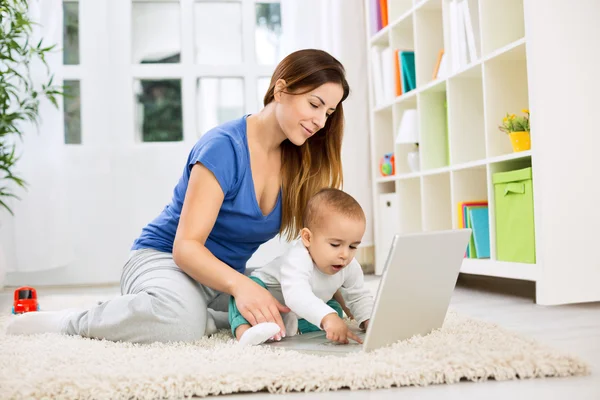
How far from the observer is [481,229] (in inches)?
101

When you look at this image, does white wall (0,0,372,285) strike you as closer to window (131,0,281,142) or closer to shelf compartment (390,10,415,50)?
window (131,0,281,142)

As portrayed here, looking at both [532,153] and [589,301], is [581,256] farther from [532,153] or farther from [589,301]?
[532,153]

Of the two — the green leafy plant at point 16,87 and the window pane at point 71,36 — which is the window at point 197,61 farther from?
the green leafy plant at point 16,87

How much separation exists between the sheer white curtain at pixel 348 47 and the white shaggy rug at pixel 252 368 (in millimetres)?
2180

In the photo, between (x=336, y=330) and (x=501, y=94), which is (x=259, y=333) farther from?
(x=501, y=94)

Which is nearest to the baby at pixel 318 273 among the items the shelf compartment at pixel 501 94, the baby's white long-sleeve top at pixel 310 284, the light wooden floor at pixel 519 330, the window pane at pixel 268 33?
the baby's white long-sleeve top at pixel 310 284

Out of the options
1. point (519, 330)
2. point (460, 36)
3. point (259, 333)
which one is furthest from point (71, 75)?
point (519, 330)

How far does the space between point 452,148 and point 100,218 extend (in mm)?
1747

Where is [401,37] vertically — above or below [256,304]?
above

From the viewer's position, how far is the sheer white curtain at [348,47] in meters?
3.50

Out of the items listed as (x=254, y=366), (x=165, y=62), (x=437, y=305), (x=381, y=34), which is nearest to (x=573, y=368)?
(x=437, y=305)

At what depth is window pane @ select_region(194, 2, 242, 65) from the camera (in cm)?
365

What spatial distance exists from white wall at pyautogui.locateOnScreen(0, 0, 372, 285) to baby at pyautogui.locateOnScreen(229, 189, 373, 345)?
1.87 m

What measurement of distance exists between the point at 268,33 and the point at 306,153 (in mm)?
2103
